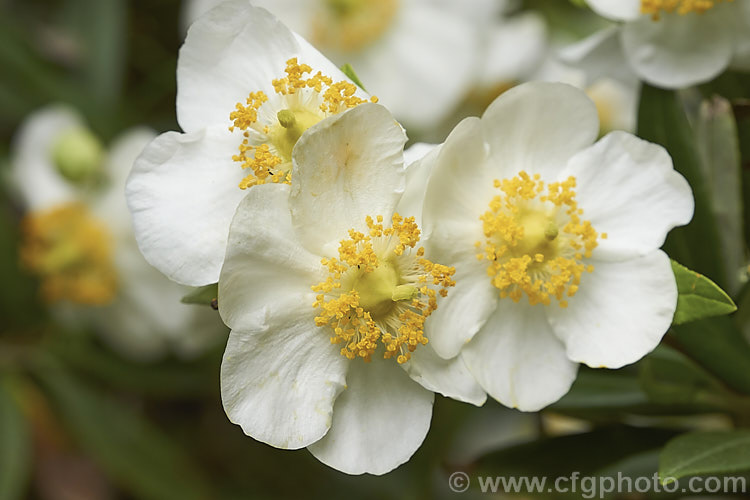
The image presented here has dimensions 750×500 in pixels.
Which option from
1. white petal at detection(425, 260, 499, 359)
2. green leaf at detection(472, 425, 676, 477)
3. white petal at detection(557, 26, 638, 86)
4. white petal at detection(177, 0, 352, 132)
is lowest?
green leaf at detection(472, 425, 676, 477)

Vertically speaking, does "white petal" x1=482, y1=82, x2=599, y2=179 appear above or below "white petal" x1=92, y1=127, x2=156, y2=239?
above

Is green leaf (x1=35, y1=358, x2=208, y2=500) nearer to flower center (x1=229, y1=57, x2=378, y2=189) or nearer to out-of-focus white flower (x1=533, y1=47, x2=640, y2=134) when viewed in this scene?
flower center (x1=229, y1=57, x2=378, y2=189)

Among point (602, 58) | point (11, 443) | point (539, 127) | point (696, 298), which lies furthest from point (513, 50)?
point (11, 443)

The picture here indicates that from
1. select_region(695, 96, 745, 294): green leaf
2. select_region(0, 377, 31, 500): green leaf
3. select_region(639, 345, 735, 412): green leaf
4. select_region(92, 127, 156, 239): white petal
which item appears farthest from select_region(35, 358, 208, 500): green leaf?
select_region(695, 96, 745, 294): green leaf

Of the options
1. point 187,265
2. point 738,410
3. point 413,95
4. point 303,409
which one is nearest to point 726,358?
point 738,410

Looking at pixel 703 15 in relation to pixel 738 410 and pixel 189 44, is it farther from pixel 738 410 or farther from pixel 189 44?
pixel 189 44

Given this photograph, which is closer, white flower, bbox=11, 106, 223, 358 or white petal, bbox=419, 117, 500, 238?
white petal, bbox=419, 117, 500, 238

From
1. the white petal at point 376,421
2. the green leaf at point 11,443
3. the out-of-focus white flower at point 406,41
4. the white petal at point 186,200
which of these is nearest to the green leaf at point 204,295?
the white petal at point 186,200

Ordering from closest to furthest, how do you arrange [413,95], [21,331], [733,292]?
[733,292], [413,95], [21,331]
